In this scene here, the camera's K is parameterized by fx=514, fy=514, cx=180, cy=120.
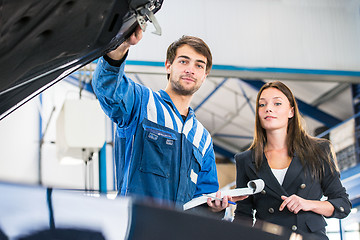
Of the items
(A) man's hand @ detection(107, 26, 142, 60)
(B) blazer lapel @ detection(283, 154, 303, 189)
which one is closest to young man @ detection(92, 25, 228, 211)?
(A) man's hand @ detection(107, 26, 142, 60)

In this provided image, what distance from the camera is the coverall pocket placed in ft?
5.61

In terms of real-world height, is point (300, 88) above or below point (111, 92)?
above

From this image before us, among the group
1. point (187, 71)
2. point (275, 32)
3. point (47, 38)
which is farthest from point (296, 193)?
point (275, 32)

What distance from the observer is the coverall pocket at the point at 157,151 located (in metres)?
1.71

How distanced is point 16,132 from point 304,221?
6.73m

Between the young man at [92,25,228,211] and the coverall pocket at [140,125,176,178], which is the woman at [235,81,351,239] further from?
the coverall pocket at [140,125,176,178]

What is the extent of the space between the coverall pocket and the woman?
1.00 ft

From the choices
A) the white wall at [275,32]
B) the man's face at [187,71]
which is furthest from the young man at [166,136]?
the white wall at [275,32]

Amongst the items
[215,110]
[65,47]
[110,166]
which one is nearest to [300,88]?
[215,110]

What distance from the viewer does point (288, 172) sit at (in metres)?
1.77

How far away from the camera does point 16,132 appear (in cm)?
775

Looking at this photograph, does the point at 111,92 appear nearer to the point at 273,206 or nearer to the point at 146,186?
the point at 146,186

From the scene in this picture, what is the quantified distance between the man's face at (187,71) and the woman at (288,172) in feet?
0.82

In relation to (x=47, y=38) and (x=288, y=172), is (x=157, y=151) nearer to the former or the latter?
(x=288, y=172)
